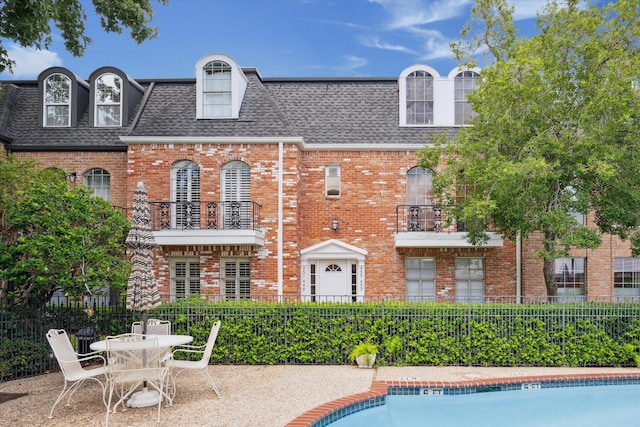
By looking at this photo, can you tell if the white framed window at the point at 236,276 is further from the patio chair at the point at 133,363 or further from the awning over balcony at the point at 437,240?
the patio chair at the point at 133,363

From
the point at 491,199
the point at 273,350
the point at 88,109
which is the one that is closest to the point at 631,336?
the point at 491,199

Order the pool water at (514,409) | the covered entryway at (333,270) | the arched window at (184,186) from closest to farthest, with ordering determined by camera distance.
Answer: the pool water at (514,409) → the arched window at (184,186) → the covered entryway at (333,270)

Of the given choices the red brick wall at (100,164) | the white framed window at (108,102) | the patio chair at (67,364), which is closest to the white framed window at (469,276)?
the red brick wall at (100,164)

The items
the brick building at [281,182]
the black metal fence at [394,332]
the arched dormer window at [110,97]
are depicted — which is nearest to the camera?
the black metal fence at [394,332]

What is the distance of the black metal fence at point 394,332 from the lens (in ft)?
41.1

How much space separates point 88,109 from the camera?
19578 mm

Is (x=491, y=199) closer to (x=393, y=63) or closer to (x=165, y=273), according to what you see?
(x=393, y=63)

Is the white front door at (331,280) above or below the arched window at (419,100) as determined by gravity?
below

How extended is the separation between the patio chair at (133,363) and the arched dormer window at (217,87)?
34.2 ft

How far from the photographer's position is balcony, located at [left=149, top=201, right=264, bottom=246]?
1675 cm

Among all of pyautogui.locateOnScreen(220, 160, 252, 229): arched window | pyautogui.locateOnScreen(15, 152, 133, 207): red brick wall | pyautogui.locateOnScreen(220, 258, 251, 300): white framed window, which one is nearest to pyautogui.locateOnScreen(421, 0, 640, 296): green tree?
pyautogui.locateOnScreen(220, 160, 252, 229): arched window

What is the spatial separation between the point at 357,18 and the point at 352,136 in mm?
3781

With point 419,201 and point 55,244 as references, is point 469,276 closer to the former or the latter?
point 419,201

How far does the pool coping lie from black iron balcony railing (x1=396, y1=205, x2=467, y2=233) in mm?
7365
